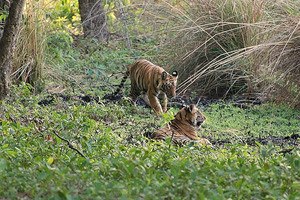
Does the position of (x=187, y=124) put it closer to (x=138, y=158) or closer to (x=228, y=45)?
(x=138, y=158)

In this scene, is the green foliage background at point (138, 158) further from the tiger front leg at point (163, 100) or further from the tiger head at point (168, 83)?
the tiger head at point (168, 83)

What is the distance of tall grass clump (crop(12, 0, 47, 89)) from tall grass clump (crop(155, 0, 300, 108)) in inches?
82.7

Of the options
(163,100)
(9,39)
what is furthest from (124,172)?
(163,100)

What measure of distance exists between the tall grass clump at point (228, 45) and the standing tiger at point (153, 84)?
26cm

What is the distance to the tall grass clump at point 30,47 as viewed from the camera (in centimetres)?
820

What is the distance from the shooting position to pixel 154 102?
7527mm

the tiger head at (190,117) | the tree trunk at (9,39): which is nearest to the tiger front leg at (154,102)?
the tiger head at (190,117)

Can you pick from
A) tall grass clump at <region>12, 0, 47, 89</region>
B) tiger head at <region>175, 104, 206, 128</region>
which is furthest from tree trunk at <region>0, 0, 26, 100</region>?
tall grass clump at <region>12, 0, 47, 89</region>

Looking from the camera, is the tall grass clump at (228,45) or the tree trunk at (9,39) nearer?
the tree trunk at (9,39)

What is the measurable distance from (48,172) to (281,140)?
140 inches

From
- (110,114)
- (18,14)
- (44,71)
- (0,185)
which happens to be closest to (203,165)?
(0,185)

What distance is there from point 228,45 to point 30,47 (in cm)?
309

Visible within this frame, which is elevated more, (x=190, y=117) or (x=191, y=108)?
(x=191, y=108)

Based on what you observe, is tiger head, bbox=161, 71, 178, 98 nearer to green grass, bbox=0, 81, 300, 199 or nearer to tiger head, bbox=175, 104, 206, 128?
tiger head, bbox=175, 104, 206, 128
